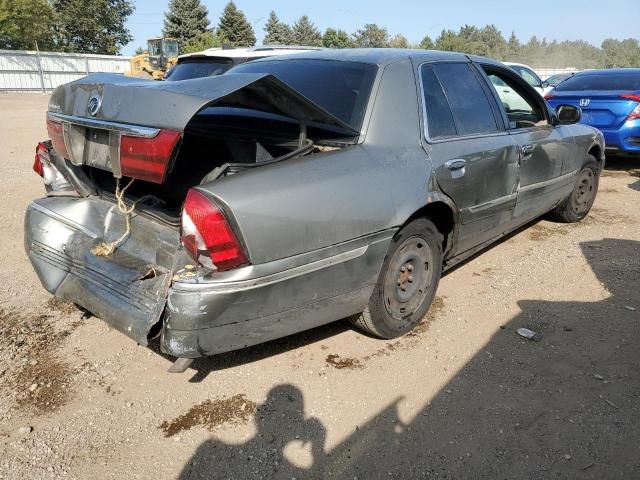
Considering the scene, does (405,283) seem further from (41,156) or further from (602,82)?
(602,82)

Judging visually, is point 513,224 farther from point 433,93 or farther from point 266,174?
point 266,174

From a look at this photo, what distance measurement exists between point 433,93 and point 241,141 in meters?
1.24

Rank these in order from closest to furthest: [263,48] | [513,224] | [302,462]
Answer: [302,462], [513,224], [263,48]

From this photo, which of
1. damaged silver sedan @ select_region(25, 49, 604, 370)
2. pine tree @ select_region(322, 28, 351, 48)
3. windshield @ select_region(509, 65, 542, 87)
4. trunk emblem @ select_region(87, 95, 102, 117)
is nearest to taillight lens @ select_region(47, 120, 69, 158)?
damaged silver sedan @ select_region(25, 49, 604, 370)

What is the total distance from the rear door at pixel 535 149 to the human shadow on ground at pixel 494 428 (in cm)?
132

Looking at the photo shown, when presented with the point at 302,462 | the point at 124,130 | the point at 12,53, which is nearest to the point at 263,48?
the point at 124,130

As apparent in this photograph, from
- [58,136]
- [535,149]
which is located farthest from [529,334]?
[58,136]

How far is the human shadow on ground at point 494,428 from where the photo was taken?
2.22 m

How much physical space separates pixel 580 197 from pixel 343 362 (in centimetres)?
363

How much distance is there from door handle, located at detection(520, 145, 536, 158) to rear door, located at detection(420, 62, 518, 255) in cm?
10

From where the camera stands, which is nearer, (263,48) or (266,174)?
(266,174)

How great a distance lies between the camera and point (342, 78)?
309 cm

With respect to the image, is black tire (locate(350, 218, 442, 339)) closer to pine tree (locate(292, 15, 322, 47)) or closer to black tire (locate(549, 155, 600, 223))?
black tire (locate(549, 155, 600, 223))

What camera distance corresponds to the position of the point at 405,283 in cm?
317
